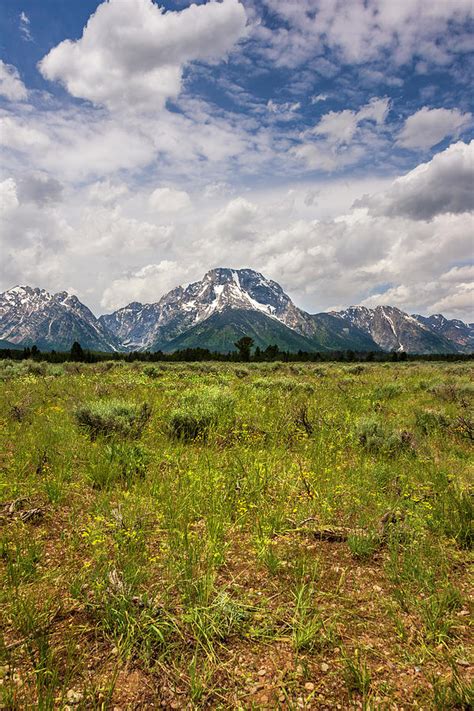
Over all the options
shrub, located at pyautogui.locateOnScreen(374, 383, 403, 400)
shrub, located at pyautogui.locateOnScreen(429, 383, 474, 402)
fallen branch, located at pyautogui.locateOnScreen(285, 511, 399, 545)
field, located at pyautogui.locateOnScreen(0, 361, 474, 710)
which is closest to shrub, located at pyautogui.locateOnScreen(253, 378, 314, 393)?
shrub, located at pyautogui.locateOnScreen(374, 383, 403, 400)

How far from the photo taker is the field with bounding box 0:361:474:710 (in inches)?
100

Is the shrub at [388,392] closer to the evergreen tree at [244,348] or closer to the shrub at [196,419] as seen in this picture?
the shrub at [196,419]

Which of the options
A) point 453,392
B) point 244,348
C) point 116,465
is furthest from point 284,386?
point 244,348

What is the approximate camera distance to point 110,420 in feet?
26.8

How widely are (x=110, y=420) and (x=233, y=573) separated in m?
5.33

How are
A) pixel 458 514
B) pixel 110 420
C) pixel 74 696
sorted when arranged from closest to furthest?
pixel 74 696
pixel 458 514
pixel 110 420

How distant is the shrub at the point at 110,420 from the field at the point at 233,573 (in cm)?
25

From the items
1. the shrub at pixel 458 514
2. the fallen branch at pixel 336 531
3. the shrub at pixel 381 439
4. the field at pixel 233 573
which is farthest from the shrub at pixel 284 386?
the fallen branch at pixel 336 531

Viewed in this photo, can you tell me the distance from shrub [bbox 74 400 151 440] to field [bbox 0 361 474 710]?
0.25m

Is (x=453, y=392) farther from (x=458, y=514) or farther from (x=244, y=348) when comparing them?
(x=244, y=348)

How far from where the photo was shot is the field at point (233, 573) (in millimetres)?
2547

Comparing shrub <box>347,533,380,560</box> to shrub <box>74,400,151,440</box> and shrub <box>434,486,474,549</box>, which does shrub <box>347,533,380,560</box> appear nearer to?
shrub <box>434,486,474,549</box>

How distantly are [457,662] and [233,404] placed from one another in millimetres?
8207

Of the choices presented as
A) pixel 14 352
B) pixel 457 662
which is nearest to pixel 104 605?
pixel 457 662
